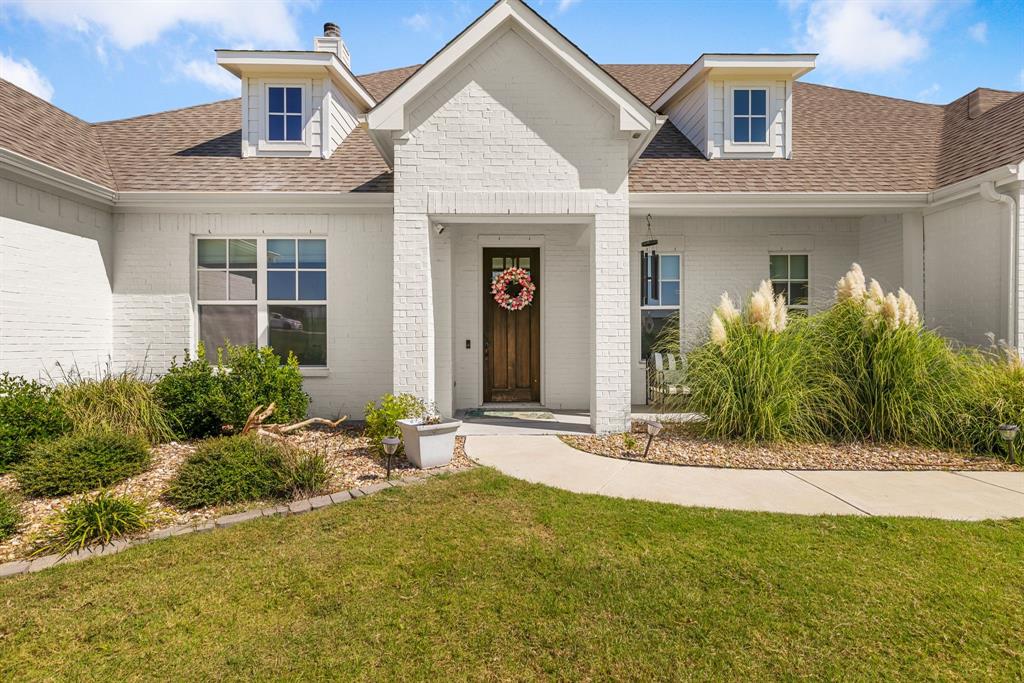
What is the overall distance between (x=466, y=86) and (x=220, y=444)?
522cm

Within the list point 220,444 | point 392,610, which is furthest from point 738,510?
point 220,444

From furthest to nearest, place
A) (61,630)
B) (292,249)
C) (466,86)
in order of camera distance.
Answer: (292,249)
(466,86)
(61,630)

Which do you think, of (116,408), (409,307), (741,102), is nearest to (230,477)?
(116,408)

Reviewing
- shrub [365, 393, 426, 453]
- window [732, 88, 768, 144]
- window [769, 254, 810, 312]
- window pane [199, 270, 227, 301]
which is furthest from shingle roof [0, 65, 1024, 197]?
shrub [365, 393, 426, 453]

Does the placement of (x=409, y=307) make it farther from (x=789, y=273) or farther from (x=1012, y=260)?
(x=1012, y=260)

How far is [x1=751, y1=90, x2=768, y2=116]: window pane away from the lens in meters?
9.45

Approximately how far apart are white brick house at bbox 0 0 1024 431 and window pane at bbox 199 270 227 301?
0.03 m

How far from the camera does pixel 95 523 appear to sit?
3.79 metres

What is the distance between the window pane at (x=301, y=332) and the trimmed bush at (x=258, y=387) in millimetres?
672

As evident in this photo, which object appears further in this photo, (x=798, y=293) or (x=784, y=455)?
(x=798, y=293)

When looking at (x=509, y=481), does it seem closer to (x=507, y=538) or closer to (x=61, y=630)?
(x=507, y=538)

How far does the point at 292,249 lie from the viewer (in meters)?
8.23

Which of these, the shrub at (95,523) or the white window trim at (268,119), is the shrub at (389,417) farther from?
the white window trim at (268,119)

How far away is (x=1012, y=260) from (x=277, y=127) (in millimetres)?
11215
